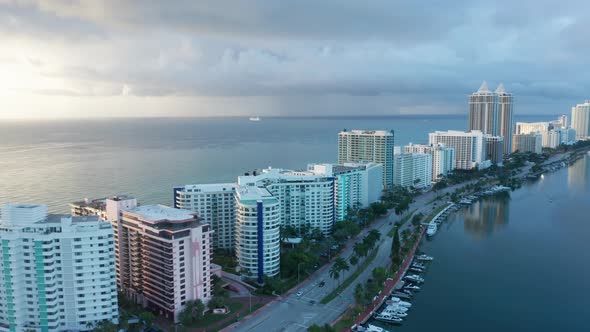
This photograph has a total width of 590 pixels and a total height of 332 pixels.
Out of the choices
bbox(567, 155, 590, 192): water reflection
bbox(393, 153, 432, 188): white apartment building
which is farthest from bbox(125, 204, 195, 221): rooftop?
bbox(567, 155, 590, 192): water reflection

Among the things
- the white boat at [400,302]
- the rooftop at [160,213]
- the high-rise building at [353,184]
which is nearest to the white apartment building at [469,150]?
the high-rise building at [353,184]

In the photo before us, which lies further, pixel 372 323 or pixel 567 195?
pixel 567 195

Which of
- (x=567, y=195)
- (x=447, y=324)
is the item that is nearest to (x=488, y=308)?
(x=447, y=324)

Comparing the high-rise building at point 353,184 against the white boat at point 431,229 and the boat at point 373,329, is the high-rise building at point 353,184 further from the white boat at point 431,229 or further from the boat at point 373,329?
the boat at point 373,329

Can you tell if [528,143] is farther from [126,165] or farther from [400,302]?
[400,302]

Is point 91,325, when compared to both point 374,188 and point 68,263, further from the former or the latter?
point 374,188

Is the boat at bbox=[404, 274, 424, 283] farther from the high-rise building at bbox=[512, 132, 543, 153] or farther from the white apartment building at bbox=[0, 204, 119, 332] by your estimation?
the high-rise building at bbox=[512, 132, 543, 153]
